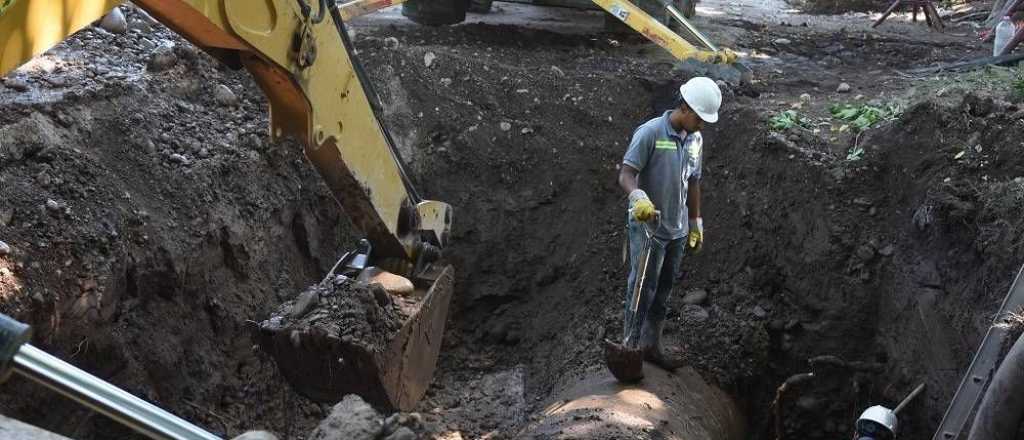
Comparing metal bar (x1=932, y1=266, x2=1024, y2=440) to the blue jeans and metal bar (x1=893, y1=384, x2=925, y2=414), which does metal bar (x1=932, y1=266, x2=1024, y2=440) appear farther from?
the blue jeans

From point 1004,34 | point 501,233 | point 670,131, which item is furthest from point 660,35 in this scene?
point 670,131

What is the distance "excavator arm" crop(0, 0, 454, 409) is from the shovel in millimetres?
1066

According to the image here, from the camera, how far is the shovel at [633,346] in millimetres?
5570

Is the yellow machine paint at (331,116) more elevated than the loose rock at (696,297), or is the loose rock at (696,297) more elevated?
the yellow machine paint at (331,116)

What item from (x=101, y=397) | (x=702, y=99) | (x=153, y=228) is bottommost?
(x=153, y=228)

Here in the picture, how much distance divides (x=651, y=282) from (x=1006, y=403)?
2.05 m

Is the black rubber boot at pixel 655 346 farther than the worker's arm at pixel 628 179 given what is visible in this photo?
Yes

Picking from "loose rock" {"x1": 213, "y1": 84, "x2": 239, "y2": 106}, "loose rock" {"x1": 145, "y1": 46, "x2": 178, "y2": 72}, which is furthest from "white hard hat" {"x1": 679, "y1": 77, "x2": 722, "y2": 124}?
"loose rock" {"x1": 145, "y1": 46, "x2": 178, "y2": 72}

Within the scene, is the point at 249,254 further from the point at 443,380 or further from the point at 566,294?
the point at 566,294

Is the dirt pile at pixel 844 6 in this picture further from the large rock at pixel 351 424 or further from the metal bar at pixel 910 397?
the large rock at pixel 351 424

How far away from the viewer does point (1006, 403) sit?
4.14 m

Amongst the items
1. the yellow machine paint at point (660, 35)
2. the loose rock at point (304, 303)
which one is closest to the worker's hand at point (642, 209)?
the loose rock at point (304, 303)

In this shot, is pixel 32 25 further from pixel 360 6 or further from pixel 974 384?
pixel 360 6

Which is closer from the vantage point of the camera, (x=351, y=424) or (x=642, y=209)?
(x=351, y=424)
